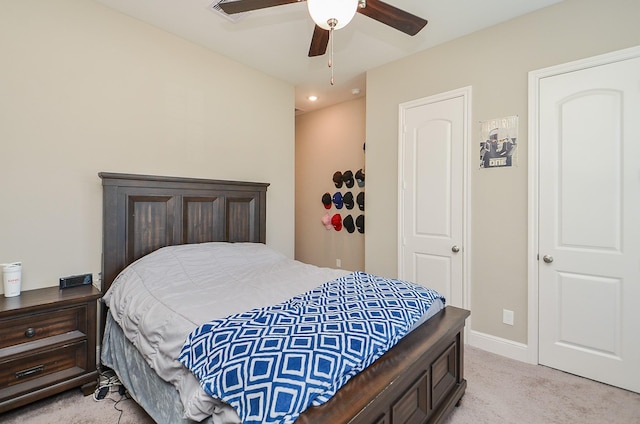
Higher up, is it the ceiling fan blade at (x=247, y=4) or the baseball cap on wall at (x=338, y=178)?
the ceiling fan blade at (x=247, y=4)

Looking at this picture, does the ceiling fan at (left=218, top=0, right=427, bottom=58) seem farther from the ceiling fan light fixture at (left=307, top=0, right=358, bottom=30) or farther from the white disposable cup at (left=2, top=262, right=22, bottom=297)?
the white disposable cup at (left=2, top=262, right=22, bottom=297)

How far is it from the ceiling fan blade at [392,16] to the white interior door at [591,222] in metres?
1.31

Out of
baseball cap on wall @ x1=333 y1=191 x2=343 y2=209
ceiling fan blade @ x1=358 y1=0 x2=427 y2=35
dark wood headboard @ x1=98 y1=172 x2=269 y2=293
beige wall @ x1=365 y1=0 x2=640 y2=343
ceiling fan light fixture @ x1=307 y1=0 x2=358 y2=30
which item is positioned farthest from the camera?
baseball cap on wall @ x1=333 y1=191 x2=343 y2=209

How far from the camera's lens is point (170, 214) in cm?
265

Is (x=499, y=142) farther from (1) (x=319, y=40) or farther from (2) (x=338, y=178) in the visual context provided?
(2) (x=338, y=178)

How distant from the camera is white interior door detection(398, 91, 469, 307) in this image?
281 centimetres

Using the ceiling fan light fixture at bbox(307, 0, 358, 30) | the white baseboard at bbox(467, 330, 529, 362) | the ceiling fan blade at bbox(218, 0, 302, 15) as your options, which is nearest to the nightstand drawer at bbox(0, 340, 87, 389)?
the ceiling fan blade at bbox(218, 0, 302, 15)

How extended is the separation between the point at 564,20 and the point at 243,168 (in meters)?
3.03

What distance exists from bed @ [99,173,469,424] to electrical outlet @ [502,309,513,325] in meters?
0.86

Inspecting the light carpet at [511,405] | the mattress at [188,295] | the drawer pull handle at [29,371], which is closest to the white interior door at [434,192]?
the light carpet at [511,405]

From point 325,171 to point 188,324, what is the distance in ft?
11.5

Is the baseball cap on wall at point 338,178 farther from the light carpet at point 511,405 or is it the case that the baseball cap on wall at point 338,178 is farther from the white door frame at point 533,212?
the light carpet at point 511,405

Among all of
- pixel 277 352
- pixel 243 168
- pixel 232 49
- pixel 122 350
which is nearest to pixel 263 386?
pixel 277 352

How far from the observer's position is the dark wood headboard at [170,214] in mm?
2330
